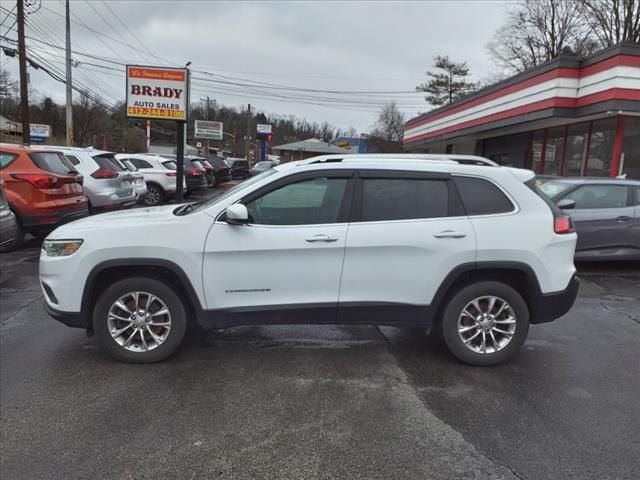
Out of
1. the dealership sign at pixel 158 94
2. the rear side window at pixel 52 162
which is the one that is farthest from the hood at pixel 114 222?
the dealership sign at pixel 158 94

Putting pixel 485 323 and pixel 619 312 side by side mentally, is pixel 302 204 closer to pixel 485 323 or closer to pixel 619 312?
pixel 485 323

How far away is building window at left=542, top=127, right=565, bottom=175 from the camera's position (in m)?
15.3

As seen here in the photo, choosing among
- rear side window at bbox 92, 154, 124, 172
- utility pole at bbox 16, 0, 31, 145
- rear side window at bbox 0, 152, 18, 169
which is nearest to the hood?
rear side window at bbox 0, 152, 18, 169

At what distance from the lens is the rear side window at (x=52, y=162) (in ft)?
25.2

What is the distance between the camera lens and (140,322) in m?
3.82

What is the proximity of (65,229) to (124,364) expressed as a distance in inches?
48.7

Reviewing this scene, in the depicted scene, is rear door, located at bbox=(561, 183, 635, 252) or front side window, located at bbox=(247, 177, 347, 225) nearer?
front side window, located at bbox=(247, 177, 347, 225)

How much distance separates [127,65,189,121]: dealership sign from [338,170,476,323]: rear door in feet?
26.6

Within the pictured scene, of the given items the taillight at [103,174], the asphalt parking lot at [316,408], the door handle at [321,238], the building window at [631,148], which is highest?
the building window at [631,148]

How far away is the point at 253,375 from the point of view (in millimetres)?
3777

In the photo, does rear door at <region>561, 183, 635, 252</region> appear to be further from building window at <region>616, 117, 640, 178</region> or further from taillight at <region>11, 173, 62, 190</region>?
taillight at <region>11, 173, 62, 190</region>

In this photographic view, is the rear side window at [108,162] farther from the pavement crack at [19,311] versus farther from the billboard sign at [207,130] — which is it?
the billboard sign at [207,130]

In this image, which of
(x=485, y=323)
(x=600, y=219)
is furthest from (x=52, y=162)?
(x=600, y=219)

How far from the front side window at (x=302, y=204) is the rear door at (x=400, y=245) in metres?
0.18
